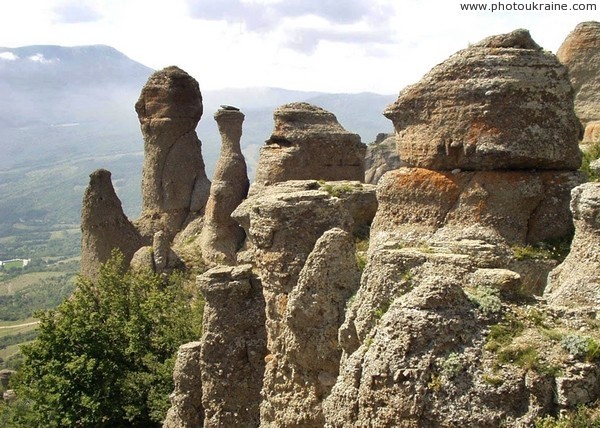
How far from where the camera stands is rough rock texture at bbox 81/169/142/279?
125 ft

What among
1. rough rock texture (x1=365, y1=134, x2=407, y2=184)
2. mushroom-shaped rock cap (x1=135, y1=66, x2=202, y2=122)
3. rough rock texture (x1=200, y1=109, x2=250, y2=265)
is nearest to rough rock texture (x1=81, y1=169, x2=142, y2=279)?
rough rock texture (x1=200, y1=109, x2=250, y2=265)

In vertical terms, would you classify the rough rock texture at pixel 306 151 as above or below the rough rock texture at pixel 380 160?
above

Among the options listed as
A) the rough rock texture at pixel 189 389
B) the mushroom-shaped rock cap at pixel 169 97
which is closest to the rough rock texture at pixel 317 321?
the rough rock texture at pixel 189 389

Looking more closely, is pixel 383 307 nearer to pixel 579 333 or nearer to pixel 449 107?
pixel 579 333

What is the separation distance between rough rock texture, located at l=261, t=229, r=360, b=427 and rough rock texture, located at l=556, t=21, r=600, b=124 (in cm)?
2130

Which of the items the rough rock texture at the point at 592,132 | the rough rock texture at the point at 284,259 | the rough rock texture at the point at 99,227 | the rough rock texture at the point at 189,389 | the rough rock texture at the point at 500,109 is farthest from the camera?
the rough rock texture at the point at 99,227

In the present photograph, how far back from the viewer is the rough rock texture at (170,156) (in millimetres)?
43156

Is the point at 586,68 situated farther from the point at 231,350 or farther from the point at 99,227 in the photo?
the point at 99,227

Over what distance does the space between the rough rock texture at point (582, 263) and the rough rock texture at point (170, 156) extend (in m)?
31.5

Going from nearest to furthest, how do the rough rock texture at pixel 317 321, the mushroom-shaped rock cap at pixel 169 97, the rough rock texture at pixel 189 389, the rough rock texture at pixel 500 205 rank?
1. the rough rock texture at pixel 317 321
2. the rough rock texture at pixel 500 205
3. the rough rock texture at pixel 189 389
4. the mushroom-shaped rock cap at pixel 169 97

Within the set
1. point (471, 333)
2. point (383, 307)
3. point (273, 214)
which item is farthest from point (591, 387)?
point (273, 214)

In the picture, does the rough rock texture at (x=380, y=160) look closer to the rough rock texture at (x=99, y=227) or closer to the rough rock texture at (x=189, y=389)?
the rough rock texture at (x=99, y=227)

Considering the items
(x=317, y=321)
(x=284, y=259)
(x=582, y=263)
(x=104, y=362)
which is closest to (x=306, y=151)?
(x=104, y=362)

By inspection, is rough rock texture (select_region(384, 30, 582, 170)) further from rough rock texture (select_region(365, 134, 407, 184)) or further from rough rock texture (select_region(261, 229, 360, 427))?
rough rock texture (select_region(365, 134, 407, 184))
